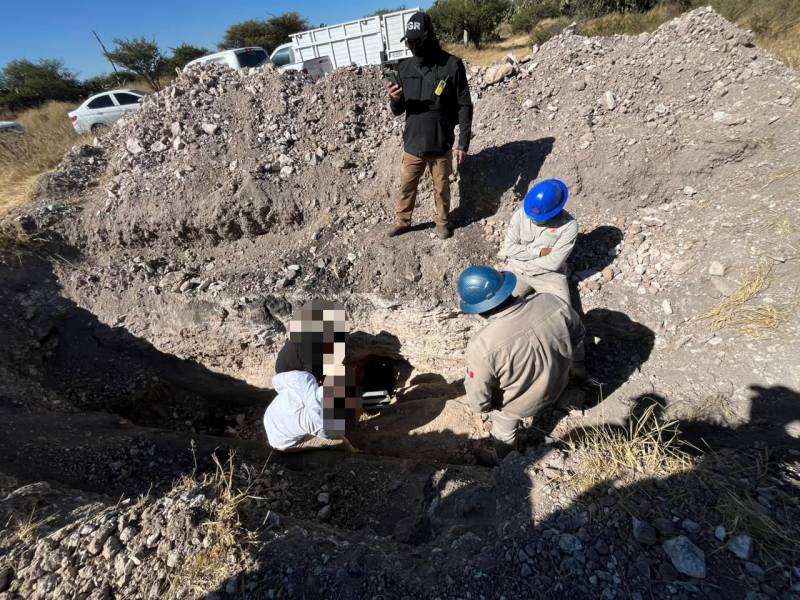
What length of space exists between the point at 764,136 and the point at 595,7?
13.5 meters

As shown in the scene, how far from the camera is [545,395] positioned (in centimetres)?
272

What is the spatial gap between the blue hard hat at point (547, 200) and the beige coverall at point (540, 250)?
0.13 meters

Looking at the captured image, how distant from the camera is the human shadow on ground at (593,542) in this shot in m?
1.63

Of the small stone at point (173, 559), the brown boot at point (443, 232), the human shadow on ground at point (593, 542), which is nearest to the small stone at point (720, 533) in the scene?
the human shadow on ground at point (593, 542)

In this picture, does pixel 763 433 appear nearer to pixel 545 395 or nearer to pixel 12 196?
pixel 545 395

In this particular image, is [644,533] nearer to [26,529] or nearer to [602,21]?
[26,529]

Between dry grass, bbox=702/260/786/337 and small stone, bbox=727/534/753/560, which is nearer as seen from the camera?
small stone, bbox=727/534/753/560

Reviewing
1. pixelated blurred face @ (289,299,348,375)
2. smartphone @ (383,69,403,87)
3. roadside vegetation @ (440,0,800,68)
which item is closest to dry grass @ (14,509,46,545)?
pixelated blurred face @ (289,299,348,375)

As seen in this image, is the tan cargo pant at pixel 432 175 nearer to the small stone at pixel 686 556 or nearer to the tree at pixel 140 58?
the small stone at pixel 686 556

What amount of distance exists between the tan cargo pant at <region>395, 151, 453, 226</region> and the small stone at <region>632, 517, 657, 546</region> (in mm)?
3045

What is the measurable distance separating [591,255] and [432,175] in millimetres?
1802

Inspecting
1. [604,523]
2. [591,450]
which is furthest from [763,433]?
[604,523]

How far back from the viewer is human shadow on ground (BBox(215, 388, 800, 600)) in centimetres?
163

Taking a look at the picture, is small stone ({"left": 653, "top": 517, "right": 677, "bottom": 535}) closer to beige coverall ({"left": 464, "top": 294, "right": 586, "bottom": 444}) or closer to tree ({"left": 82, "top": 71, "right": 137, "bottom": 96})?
beige coverall ({"left": 464, "top": 294, "right": 586, "bottom": 444})
